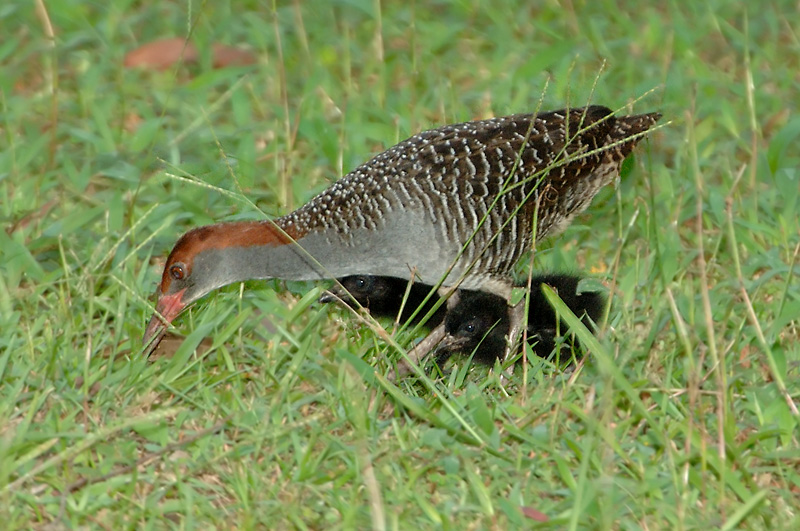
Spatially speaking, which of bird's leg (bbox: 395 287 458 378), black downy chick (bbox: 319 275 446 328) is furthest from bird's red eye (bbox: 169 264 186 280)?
bird's leg (bbox: 395 287 458 378)

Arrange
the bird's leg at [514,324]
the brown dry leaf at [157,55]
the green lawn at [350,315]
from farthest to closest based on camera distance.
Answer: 1. the brown dry leaf at [157,55]
2. the bird's leg at [514,324]
3. the green lawn at [350,315]

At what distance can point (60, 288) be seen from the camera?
4.72 meters

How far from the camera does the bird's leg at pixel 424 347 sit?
14.6 ft

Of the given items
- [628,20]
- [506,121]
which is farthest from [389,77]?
[506,121]

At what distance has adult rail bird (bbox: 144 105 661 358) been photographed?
4.43 m

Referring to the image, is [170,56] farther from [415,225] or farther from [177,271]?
[415,225]

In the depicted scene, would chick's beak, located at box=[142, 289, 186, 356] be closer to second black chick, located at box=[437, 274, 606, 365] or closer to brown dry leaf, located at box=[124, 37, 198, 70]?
second black chick, located at box=[437, 274, 606, 365]

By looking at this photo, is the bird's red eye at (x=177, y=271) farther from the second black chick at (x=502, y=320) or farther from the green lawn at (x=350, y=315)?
the second black chick at (x=502, y=320)

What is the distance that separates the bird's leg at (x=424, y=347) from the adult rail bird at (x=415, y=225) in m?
0.02

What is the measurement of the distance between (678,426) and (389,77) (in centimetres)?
361

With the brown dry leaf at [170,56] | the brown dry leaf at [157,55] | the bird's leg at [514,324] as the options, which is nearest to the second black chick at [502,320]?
the bird's leg at [514,324]

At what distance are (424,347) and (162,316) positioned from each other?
44.5 inches

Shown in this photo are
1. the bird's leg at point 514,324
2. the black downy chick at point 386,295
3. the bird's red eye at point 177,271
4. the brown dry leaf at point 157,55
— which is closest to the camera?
the bird's red eye at point 177,271

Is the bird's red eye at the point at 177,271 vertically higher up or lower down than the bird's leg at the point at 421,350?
higher up
